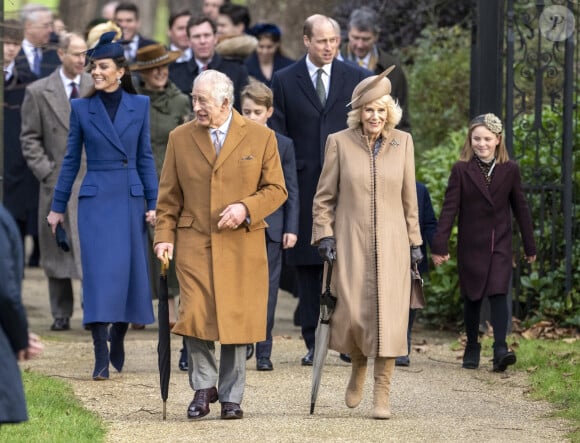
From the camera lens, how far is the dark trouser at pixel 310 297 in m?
10.2

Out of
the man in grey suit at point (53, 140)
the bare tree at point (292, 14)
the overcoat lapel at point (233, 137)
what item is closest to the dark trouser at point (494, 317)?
the overcoat lapel at point (233, 137)

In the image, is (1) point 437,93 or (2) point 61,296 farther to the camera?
(1) point 437,93

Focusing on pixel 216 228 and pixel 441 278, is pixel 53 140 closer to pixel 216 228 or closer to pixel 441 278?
pixel 441 278

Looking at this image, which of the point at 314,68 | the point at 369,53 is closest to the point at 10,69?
the point at 369,53

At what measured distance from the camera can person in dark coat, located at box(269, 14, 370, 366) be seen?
10.2m

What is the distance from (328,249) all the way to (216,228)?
62cm

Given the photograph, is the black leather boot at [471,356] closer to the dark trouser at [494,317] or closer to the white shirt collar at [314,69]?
the dark trouser at [494,317]

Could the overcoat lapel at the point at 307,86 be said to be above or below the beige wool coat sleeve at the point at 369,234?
above

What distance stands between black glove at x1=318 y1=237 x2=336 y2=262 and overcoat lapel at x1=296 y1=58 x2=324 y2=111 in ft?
7.01

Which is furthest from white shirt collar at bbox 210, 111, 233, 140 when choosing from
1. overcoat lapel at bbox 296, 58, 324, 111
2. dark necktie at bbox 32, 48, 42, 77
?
dark necktie at bbox 32, 48, 42, 77

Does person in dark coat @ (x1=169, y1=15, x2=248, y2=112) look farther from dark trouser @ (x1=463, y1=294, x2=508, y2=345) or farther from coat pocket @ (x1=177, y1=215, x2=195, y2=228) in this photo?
coat pocket @ (x1=177, y1=215, x2=195, y2=228)

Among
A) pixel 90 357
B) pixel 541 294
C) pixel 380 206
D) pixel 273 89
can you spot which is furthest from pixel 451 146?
pixel 380 206

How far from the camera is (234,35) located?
1420 centimetres

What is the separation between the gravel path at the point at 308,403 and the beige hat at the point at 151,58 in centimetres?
201
